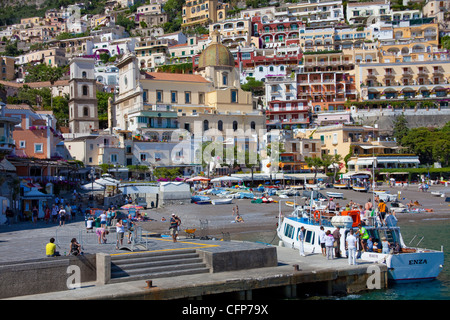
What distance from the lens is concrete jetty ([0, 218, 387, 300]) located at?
1509 centimetres

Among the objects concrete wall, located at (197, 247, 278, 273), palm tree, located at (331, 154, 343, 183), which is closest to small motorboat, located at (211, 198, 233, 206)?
palm tree, located at (331, 154, 343, 183)

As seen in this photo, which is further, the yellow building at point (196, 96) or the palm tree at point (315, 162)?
the yellow building at point (196, 96)

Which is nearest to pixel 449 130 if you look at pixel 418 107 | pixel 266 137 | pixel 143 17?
pixel 418 107

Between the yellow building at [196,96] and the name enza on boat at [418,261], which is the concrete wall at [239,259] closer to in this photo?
the name enza on boat at [418,261]

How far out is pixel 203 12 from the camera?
493 feet

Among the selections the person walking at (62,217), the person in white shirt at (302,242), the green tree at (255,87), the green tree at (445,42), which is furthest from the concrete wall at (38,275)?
the green tree at (445,42)

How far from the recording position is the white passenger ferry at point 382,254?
19844 mm

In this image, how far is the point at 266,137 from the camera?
252 feet

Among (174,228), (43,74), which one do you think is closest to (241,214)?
(174,228)

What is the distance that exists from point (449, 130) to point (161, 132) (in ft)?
130

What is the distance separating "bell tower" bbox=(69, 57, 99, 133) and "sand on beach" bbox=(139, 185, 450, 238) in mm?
34525

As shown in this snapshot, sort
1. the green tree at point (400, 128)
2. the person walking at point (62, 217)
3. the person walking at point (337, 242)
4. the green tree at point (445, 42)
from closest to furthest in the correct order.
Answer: the person walking at point (337, 242) → the person walking at point (62, 217) → the green tree at point (400, 128) → the green tree at point (445, 42)

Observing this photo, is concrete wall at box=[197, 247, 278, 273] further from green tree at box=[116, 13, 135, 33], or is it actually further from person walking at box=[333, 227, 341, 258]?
green tree at box=[116, 13, 135, 33]

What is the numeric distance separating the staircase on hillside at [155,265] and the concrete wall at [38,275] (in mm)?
980
